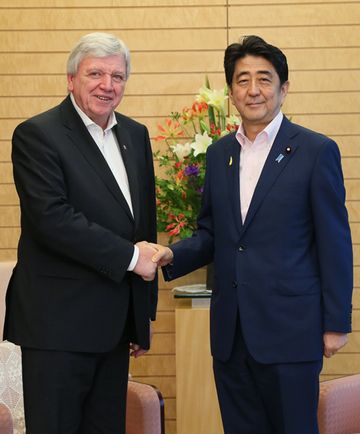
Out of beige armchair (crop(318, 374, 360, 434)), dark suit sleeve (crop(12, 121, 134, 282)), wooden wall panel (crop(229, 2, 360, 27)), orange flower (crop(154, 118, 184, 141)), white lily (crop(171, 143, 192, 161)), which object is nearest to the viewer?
dark suit sleeve (crop(12, 121, 134, 282))

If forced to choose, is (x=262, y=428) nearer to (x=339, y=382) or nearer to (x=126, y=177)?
(x=339, y=382)

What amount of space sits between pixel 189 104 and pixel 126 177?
1.72 m

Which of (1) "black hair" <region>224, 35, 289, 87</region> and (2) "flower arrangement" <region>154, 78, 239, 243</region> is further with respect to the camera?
(2) "flower arrangement" <region>154, 78, 239, 243</region>

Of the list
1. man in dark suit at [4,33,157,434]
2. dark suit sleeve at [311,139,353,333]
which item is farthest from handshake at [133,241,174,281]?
dark suit sleeve at [311,139,353,333]

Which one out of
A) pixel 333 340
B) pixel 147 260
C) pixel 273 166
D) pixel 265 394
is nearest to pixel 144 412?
pixel 265 394

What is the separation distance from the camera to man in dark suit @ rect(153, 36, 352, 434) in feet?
9.03

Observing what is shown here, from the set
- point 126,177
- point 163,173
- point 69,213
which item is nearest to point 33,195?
point 69,213

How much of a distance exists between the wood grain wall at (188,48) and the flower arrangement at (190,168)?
296mm

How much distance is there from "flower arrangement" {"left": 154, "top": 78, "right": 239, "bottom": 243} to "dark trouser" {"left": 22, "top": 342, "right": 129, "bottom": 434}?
4.37 feet

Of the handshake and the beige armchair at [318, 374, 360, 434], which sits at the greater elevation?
the handshake

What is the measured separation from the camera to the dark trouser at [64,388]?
269cm

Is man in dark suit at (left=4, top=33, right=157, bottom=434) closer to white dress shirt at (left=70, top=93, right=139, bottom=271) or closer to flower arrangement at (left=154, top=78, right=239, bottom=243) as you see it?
white dress shirt at (left=70, top=93, right=139, bottom=271)

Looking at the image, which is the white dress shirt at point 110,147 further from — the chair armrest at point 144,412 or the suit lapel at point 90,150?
the chair armrest at point 144,412

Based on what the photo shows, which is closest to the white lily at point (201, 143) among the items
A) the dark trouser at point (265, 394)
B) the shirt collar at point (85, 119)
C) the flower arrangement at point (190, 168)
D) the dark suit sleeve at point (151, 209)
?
the flower arrangement at point (190, 168)
